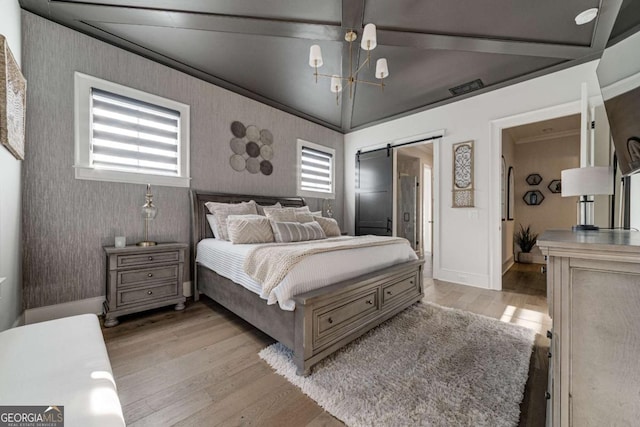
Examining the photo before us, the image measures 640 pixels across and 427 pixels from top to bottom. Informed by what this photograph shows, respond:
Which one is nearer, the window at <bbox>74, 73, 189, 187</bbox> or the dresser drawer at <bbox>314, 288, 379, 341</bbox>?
the dresser drawer at <bbox>314, 288, 379, 341</bbox>

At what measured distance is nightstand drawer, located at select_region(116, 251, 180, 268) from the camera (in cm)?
240

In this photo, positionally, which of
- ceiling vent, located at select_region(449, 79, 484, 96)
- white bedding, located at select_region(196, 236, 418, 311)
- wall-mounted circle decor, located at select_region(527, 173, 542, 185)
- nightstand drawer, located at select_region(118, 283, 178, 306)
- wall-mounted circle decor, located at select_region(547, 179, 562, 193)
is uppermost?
ceiling vent, located at select_region(449, 79, 484, 96)

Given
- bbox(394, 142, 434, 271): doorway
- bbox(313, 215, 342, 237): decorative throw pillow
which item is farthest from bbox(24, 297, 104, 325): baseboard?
bbox(394, 142, 434, 271): doorway

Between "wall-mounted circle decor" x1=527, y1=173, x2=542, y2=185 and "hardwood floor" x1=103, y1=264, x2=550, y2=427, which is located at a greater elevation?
"wall-mounted circle decor" x1=527, y1=173, x2=542, y2=185

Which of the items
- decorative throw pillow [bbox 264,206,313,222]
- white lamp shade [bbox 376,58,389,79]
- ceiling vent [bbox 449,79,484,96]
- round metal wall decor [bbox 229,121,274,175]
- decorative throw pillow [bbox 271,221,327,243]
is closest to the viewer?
white lamp shade [bbox 376,58,389,79]

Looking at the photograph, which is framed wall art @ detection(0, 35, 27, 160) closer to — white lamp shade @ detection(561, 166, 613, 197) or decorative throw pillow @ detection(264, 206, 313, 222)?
decorative throw pillow @ detection(264, 206, 313, 222)

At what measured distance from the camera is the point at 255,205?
3564 mm

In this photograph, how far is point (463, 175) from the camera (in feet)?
12.7

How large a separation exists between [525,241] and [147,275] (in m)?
6.93

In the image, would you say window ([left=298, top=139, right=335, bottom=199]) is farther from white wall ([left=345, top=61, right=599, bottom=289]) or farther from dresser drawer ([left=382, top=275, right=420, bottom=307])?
dresser drawer ([left=382, top=275, right=420, bottom=307])

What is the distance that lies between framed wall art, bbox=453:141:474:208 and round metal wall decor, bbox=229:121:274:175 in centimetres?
294

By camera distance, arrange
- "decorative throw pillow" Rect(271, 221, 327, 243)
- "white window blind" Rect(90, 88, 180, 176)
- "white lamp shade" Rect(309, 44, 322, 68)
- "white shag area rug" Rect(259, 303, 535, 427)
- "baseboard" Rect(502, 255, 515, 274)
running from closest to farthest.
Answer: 1. "white shag area rug" Rect(259, 303, 535, 427)
2. "white lamp shade" Rect(309, 44, 322, 68)
3. "white window blind" Rect(90, 88, 180, 176)
4. "decorative throw pillow" Rect(271, 221, 327, 243)
5. "baseboard" Rect(502, 255, 515, 274)

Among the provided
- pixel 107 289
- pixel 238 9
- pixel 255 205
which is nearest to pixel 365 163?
pixel 255 205

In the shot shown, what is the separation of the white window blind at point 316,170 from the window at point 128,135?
2.11 m
